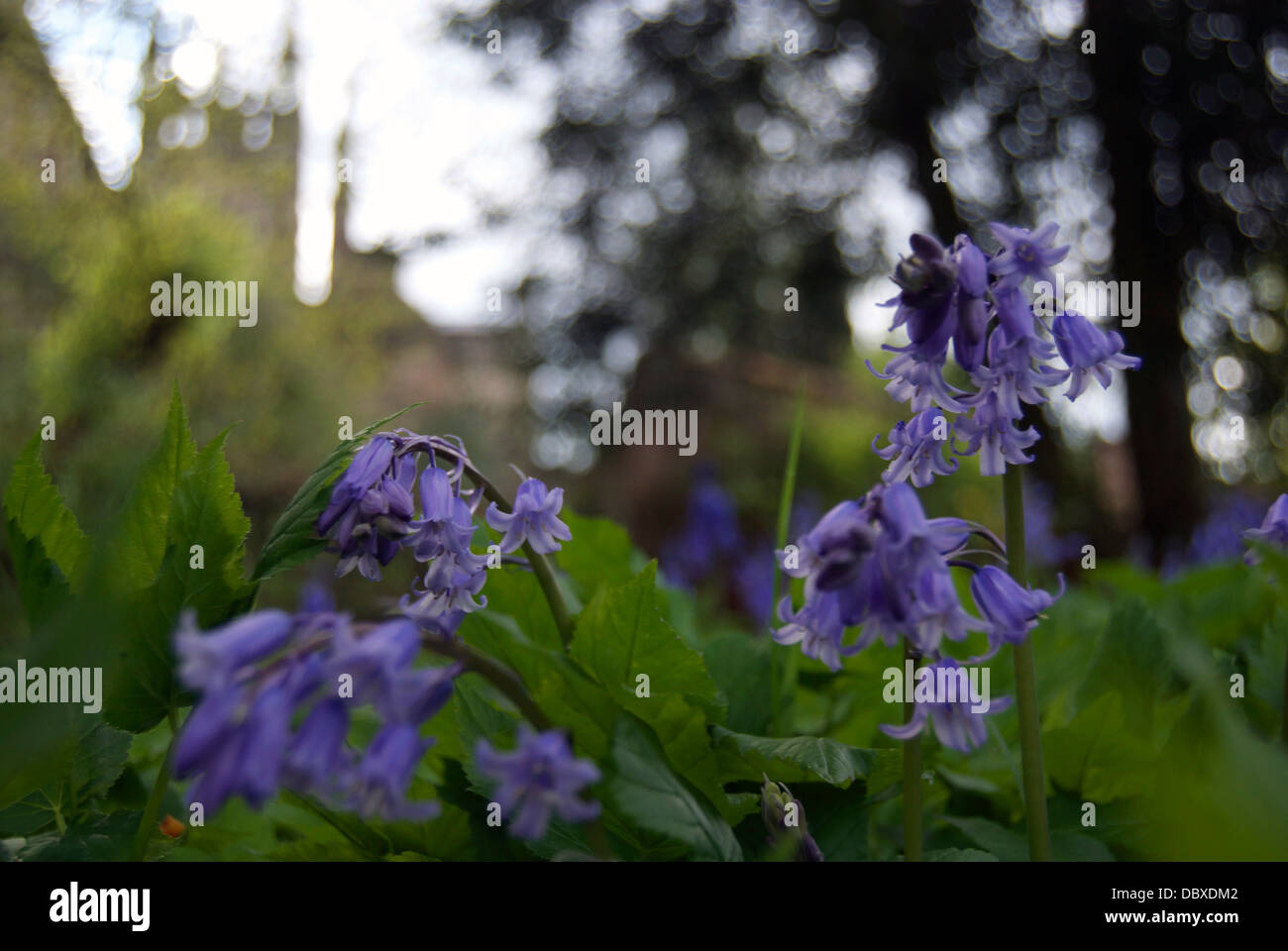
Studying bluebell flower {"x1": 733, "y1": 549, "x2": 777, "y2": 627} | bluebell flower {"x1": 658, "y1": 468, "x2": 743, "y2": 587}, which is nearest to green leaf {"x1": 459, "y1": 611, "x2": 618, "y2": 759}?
bluebell flower {"x1": 733, "y1": 549, "x2": 777, "y2": 627}

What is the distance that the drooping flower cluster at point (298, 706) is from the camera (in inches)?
24.2

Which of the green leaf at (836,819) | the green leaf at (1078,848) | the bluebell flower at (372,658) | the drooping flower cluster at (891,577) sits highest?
the drooping flower cluster at (891,577)

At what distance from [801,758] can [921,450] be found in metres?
0.33

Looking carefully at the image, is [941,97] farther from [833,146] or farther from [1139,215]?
[1139,215]

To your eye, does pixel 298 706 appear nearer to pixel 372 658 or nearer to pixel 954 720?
pixel 372 658

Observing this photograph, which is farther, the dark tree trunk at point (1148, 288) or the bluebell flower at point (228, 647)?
the dark tree trunk at point (1148, 288)

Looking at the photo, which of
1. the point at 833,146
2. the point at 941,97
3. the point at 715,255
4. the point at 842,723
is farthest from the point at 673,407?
the point at 842,723

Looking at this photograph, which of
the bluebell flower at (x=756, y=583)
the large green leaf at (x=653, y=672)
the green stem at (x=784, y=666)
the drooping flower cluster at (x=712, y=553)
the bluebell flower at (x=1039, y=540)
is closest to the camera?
the large green leaf at (x=653, y=672)

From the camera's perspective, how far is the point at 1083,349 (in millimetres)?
954

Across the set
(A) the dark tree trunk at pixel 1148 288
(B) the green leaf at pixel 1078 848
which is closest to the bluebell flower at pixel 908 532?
(B) the green leaf at pixel 1078 848

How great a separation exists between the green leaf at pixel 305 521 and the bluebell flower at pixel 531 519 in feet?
0.60

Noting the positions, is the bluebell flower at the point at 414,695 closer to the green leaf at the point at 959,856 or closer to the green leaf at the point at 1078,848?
the green leaf at the point at 959,856

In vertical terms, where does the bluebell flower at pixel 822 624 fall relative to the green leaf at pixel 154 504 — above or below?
below
